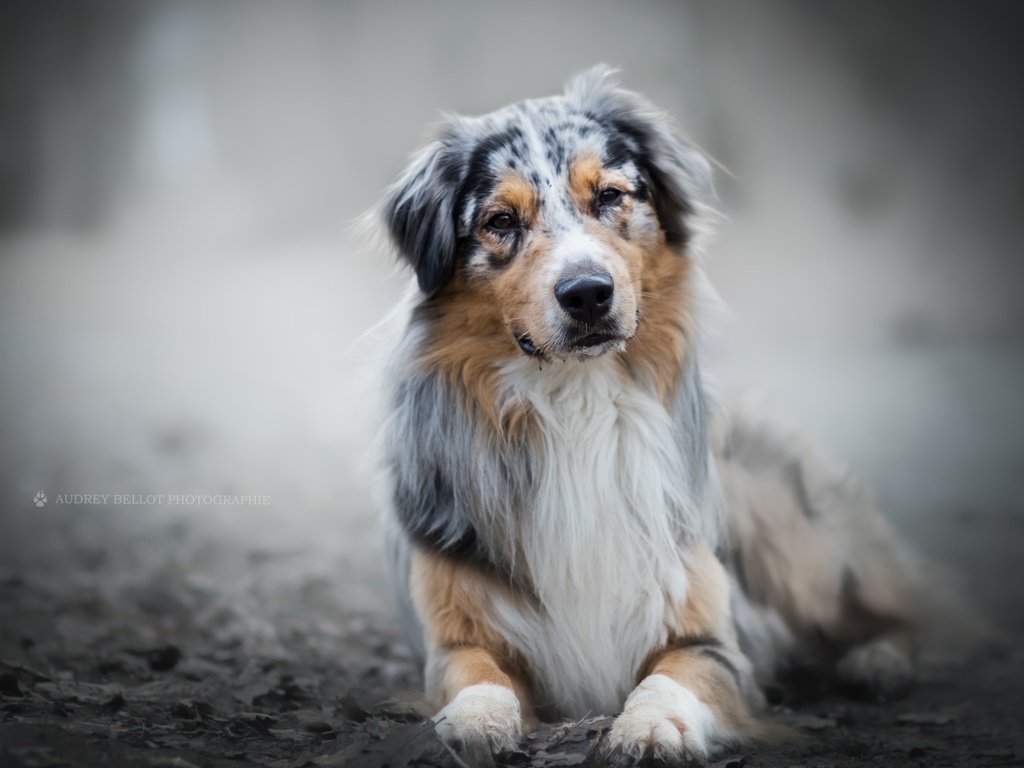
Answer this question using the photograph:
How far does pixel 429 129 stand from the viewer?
3.49 metres

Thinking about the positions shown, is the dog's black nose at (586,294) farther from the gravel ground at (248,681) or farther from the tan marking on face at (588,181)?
the gravel ground at (248,681)

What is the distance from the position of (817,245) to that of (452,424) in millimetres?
4906

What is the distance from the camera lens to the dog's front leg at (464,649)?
105 inches

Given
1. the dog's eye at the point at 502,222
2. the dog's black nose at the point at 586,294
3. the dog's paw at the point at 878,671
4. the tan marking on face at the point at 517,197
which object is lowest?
the dog's paw at the point at 878,671

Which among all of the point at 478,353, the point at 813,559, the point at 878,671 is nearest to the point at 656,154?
the point at 478,353

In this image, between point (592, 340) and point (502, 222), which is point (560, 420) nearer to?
point (592, 340)

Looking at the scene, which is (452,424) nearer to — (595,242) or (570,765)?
(595,242)

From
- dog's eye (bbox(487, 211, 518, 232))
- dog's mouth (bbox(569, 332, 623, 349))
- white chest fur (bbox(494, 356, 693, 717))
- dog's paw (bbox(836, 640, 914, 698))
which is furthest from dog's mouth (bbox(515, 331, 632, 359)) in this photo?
dog's paw (bbox(836, 640, 914, 698))

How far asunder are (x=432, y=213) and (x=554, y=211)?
1.36 ft

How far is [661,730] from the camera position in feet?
8.15

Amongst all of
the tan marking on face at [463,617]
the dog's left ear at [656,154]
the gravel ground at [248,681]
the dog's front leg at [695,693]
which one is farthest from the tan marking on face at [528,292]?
the gravel ground at [248,681]

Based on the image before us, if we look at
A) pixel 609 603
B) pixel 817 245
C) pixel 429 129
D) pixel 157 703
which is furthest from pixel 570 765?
pixel 817 245

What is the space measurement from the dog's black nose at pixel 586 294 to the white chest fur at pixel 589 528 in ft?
0.85

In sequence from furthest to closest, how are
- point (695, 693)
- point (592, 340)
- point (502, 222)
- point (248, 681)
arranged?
point (248, 681) < point (502, 222) < point (592, 340) < point (695, 693)
